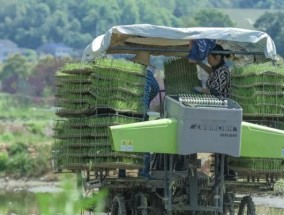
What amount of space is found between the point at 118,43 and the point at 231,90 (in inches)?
82.0

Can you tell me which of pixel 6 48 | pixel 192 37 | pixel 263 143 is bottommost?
pixel 263 143

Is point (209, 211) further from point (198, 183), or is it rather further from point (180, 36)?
point (180, 36)

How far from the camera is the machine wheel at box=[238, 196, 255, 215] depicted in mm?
14754

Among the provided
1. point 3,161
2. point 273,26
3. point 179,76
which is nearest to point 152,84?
point 179,76

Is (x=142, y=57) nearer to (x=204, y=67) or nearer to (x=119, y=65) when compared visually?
(x=204, y=67)

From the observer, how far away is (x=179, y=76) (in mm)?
15898

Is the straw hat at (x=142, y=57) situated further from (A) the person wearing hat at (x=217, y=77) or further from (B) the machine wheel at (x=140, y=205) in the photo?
(B) the machine wheel at (x=140, y=205)

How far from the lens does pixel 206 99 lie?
13281 millimetres

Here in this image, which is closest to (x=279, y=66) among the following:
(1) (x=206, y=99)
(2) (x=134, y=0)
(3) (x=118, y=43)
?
(1) (x=206, y=99)

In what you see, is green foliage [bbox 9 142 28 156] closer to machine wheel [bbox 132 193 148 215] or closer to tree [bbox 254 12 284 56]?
machine wheel [bbox 132 193 148 215]

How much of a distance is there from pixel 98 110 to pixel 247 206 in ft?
7.43

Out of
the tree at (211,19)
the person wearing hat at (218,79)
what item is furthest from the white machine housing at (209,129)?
the tree at (211,19)

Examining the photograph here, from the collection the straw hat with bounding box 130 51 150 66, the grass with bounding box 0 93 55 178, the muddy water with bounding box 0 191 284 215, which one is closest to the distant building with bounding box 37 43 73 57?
the grass with bounding box 0 93 55 178

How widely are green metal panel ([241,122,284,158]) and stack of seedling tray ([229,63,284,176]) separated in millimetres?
453
